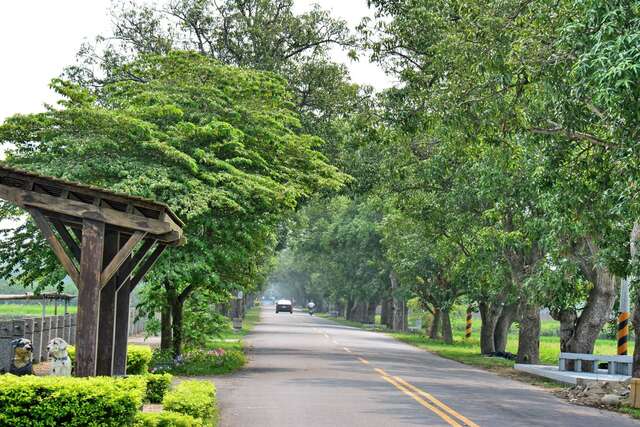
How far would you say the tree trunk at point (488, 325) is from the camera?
130 ft

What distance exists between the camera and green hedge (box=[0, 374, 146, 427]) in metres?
9.53

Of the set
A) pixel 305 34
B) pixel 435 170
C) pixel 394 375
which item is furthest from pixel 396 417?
pixel 305 34

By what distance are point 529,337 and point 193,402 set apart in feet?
70.4

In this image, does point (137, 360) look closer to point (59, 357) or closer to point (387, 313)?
point (59, 357)

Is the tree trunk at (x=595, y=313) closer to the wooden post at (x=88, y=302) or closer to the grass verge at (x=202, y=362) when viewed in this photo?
the grass verge at (x=202, y=362)

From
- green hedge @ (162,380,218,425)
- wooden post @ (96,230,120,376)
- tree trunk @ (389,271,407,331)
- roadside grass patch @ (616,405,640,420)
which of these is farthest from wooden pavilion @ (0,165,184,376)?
tree trunk @ (389,271,407,331)

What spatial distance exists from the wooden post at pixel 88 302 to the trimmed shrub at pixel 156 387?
3.89 m

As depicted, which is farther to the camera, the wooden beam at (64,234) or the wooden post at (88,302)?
the wooden beam at (64,234)

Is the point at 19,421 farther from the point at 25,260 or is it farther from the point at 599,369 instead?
the point at 599,369

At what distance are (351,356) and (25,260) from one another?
13.5m

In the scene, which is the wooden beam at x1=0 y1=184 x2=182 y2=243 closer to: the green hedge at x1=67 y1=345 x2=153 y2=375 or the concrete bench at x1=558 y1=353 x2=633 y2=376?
the green hedge at x1=67 y1=345 x2=153 y2=375

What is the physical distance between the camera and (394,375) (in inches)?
897

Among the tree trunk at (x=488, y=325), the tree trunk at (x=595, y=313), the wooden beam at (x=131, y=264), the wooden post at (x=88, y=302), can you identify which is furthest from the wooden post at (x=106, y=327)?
the tree trunk at (x=488, y=325)

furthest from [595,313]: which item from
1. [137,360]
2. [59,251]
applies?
[59,251]
